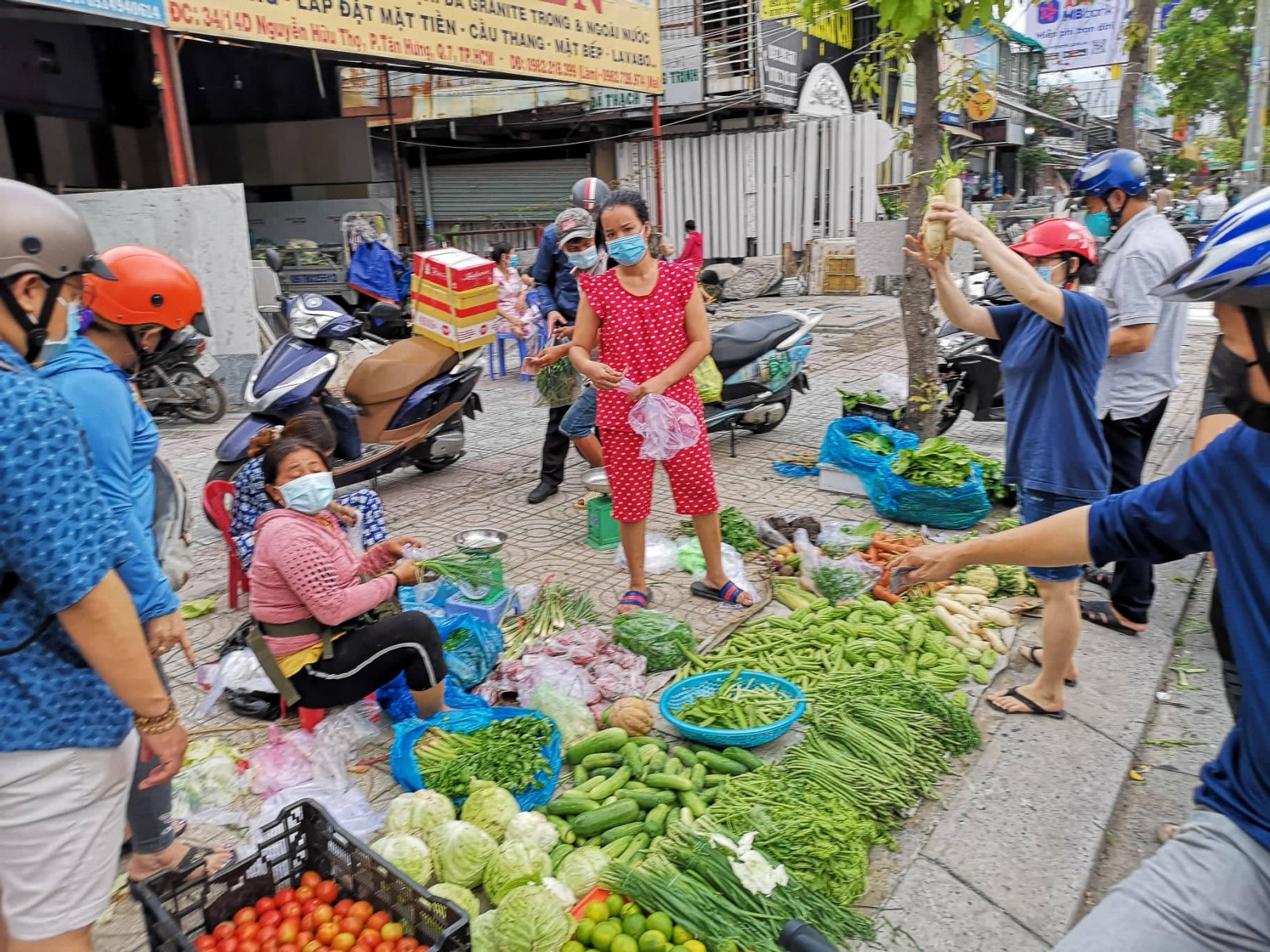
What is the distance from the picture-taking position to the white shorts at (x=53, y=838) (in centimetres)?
180

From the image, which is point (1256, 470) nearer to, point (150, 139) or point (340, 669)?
point (340, 669)

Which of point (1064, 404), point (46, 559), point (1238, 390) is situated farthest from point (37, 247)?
point (1064, 404)

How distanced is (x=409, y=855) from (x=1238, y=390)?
8.26 ft

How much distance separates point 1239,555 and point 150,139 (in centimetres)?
1791

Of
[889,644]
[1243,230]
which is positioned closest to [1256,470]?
[1243,230]

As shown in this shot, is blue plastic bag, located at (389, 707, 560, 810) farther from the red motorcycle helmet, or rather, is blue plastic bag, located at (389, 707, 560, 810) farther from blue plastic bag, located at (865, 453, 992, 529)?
blue plastic bag, located at (865, 453, 992, 529)

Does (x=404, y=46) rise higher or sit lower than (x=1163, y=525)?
higher

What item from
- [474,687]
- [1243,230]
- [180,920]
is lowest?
[474,687]

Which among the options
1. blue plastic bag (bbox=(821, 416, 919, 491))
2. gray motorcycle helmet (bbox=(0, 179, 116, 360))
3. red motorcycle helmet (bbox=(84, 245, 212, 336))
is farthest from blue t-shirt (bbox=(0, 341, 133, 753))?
blue plastic bag (bbox=(821, 416, 919, 491))

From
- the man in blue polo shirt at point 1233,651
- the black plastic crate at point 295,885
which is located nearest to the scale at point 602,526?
the black plastic crate at point 295,885

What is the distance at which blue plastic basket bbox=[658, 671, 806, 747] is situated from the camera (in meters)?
3.36

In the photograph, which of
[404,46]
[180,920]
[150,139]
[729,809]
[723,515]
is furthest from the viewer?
[150,139]

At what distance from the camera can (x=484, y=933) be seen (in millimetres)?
2465

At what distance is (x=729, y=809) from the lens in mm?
2934
